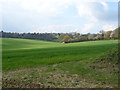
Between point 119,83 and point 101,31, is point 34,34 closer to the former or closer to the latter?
point 101,31

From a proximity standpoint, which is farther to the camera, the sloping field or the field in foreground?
the sloping field

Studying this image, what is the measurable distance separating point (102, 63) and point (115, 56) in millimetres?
2004

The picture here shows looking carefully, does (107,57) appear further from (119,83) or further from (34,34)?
(34,34)

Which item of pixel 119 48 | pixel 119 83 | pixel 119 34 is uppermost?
pixel 119 34

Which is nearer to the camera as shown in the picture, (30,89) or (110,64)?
(30,89)

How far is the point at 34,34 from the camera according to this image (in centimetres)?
19988

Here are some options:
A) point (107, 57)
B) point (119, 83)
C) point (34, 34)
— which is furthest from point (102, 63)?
point (34, 34)

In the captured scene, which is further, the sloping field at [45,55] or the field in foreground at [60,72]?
the sloping field at [45,55]

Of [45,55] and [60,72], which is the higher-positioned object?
[45,55]

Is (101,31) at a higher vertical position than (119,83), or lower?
higher

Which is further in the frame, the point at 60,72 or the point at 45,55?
the point at 45,55

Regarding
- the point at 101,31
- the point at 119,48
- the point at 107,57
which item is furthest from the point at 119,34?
the point at 101,31

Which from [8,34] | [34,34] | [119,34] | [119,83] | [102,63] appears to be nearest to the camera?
[119,83]

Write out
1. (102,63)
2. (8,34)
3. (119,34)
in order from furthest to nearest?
(8,34)
(102,63)
(119,34)
